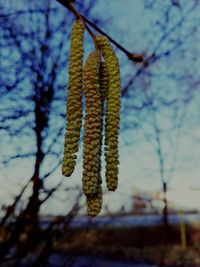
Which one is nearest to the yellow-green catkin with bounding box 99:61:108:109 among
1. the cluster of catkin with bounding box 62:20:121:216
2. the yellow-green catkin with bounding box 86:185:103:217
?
the cluster of catkin with bounding box 62:20:121:216

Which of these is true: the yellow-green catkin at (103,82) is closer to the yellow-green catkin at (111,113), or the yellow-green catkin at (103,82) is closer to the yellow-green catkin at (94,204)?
the yellow-green catkin at (111,113)

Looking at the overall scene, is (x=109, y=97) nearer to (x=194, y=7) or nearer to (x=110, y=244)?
(x=194, y=7)

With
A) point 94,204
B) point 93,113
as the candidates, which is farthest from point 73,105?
point 94,204

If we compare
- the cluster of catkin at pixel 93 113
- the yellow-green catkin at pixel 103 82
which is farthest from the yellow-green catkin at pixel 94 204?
the yellow-green catkin at pixel 103 82

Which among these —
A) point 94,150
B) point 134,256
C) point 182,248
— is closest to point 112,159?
point 94,150

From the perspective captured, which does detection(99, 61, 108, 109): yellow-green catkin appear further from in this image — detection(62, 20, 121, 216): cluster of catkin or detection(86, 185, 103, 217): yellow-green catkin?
detection(86, 185, 103, 217): yellow-green catkin

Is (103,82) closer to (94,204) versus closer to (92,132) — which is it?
(92,132)
